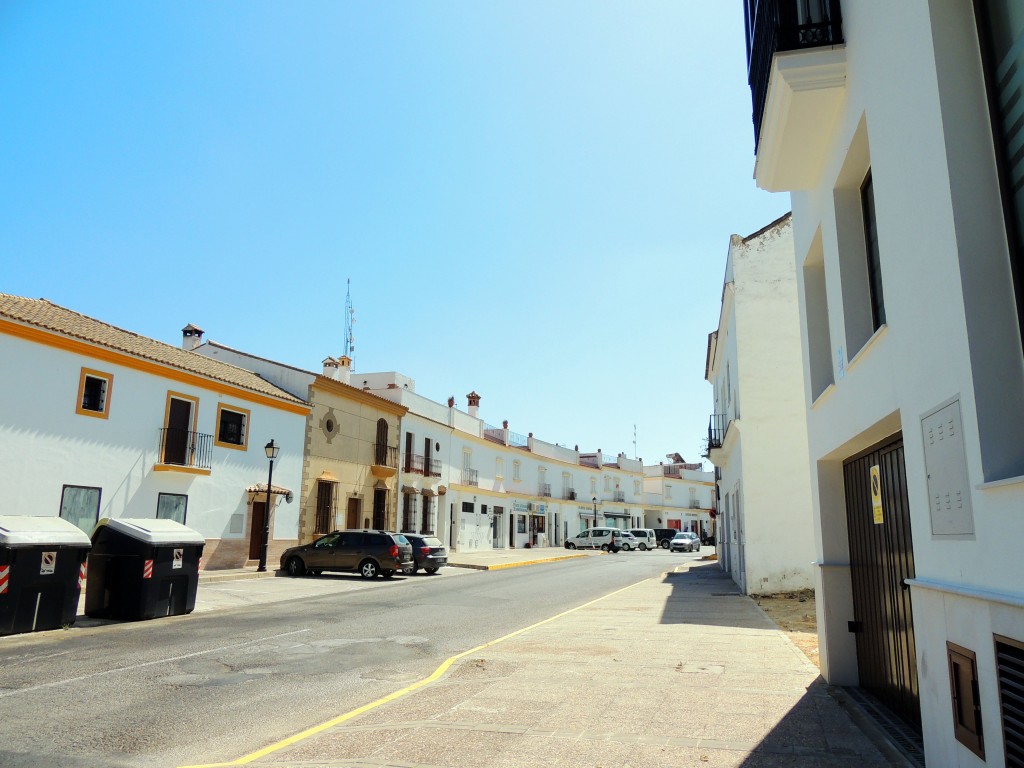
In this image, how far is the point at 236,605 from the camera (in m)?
15.5

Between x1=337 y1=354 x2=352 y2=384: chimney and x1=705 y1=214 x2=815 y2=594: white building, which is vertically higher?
x1=337 y1=354 x2=352 y2=384: chimney

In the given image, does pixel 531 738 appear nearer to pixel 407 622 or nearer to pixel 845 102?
pixel 845 102

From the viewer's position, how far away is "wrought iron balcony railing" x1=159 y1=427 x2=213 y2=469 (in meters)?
22.1

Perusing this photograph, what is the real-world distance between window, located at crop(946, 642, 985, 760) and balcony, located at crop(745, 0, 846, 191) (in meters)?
4.23

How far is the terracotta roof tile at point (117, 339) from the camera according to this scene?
18.8m

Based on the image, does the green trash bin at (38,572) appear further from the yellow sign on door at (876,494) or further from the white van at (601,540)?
the white van at (601,540)

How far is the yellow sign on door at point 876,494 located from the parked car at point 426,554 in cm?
1926

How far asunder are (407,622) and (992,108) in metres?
11.4

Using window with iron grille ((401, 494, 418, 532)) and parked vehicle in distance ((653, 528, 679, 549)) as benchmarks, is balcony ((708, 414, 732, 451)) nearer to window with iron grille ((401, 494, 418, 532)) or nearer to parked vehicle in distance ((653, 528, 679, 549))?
window with iron grille ((401, 494, 418, 532))

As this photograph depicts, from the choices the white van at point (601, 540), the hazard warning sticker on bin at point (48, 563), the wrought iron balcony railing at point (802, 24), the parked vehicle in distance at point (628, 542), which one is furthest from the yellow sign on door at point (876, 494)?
the parked vehicle in distance at point (628, 542)

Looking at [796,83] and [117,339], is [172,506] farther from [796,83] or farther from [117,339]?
[796,83]

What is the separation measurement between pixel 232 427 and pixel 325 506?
20.2 ft

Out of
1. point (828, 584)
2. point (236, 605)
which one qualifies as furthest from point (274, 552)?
point (828, 584)

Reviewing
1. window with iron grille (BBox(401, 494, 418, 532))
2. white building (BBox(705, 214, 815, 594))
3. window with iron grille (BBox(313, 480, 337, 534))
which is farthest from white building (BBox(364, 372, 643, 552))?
white building (BBox(705, 214, 815, 594))
